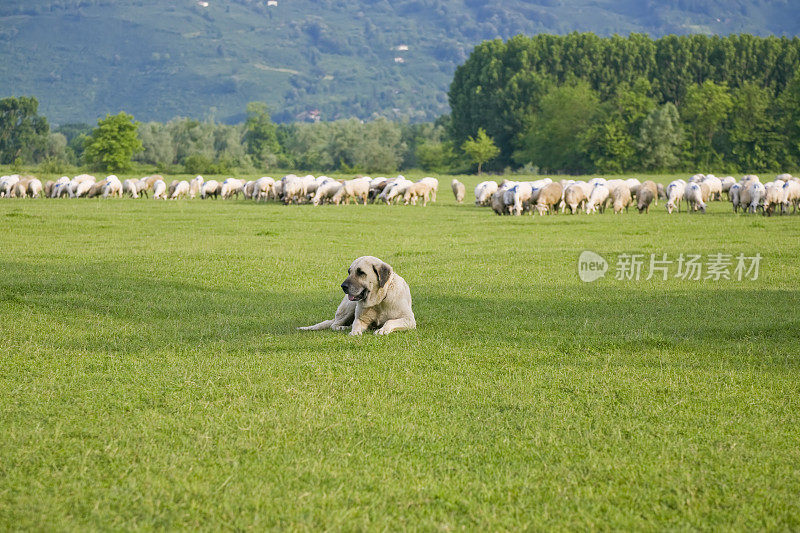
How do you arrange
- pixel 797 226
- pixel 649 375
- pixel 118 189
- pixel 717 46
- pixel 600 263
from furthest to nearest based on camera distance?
1. pixel 717 46
2. pixel 118 189
3. pixel 797 226
4. pixel 600 263
5. pixel 649 375

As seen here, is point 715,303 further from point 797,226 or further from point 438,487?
point 797,226

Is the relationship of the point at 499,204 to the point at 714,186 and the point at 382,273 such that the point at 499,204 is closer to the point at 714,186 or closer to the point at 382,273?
the point at 714,186

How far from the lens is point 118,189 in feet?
163

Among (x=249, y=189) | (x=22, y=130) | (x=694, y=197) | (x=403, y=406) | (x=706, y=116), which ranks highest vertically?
(x=706, y=116)

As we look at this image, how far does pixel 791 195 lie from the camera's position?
116ft

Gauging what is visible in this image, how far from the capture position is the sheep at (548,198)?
37.5m

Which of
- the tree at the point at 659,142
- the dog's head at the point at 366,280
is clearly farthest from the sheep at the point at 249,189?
the tree at the point at 659,142

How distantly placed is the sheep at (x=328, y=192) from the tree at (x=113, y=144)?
127 ft

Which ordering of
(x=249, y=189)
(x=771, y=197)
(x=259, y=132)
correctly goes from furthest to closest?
(x=259, y=132), (x=249, y=189), (x=771, y=197)

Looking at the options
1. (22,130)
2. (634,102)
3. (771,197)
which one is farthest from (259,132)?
(771,197)

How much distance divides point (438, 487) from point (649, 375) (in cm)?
371

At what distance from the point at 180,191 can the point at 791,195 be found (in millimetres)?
34343

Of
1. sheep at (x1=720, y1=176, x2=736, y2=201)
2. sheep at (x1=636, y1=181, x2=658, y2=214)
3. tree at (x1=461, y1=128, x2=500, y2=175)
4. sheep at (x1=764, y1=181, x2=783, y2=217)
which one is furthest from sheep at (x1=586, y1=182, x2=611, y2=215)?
tree at (x1=461, y1=128, x2=500, y2=175)

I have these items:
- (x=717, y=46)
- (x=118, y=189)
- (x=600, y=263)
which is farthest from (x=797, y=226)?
(x=717, y=46)
